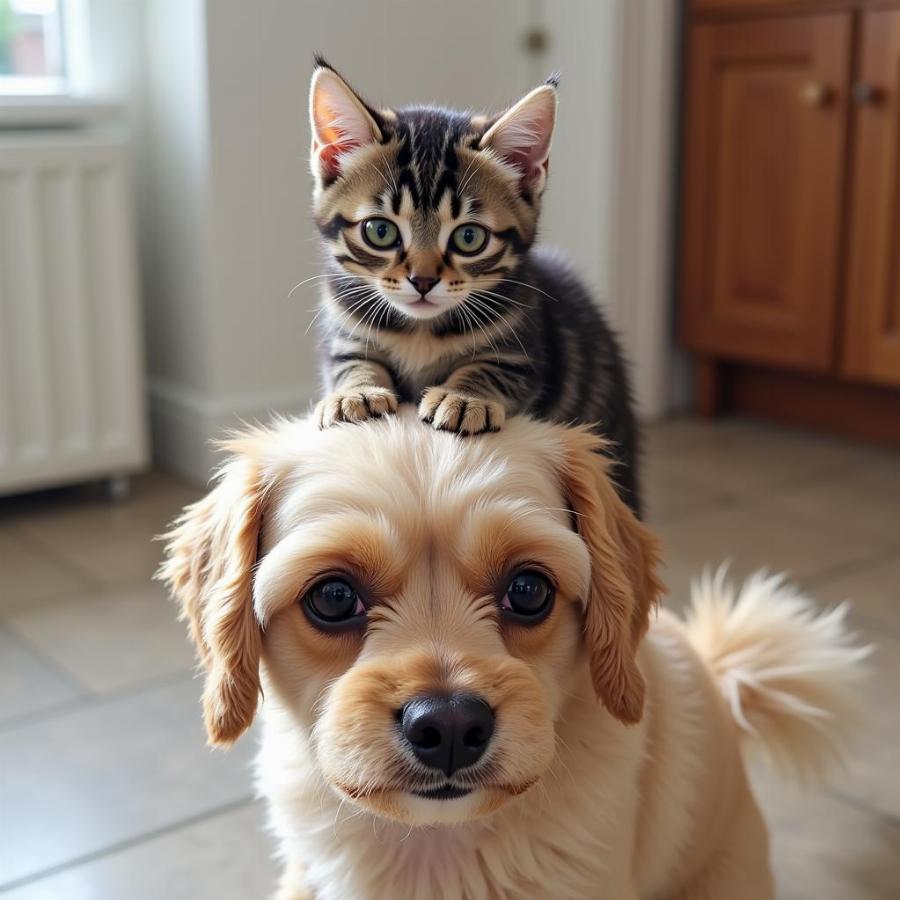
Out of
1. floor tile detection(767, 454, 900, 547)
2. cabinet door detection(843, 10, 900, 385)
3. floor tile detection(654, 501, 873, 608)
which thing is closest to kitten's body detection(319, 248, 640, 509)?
floor tile detection(654, 501, 873, 608)

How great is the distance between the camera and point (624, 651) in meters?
0.94

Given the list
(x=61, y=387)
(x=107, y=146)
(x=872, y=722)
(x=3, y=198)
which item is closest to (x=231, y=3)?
(x=107, y=146)

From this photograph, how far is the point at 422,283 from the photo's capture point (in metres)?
1.17

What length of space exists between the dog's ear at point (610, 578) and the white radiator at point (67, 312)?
1.74m

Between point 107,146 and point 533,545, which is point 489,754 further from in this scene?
point 107,146

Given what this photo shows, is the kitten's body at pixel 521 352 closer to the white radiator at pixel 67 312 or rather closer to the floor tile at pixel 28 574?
the floor tile at pixel 28 574

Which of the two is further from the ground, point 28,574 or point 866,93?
point 866,93

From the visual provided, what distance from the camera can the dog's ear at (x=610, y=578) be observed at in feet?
3.09

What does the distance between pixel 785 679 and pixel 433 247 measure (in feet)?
1.85

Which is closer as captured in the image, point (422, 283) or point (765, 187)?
point (422, 283)

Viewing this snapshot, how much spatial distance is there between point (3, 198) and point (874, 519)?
1841mm

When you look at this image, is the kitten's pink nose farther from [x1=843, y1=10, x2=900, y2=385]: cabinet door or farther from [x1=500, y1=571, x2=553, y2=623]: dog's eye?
[x1=843, y1=10, x2=900, y2=385]: cabinet door

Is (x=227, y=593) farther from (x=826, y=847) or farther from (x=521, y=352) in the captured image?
(x=826, y=847)

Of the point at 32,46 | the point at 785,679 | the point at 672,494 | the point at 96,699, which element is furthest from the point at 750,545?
the point at 32,46
